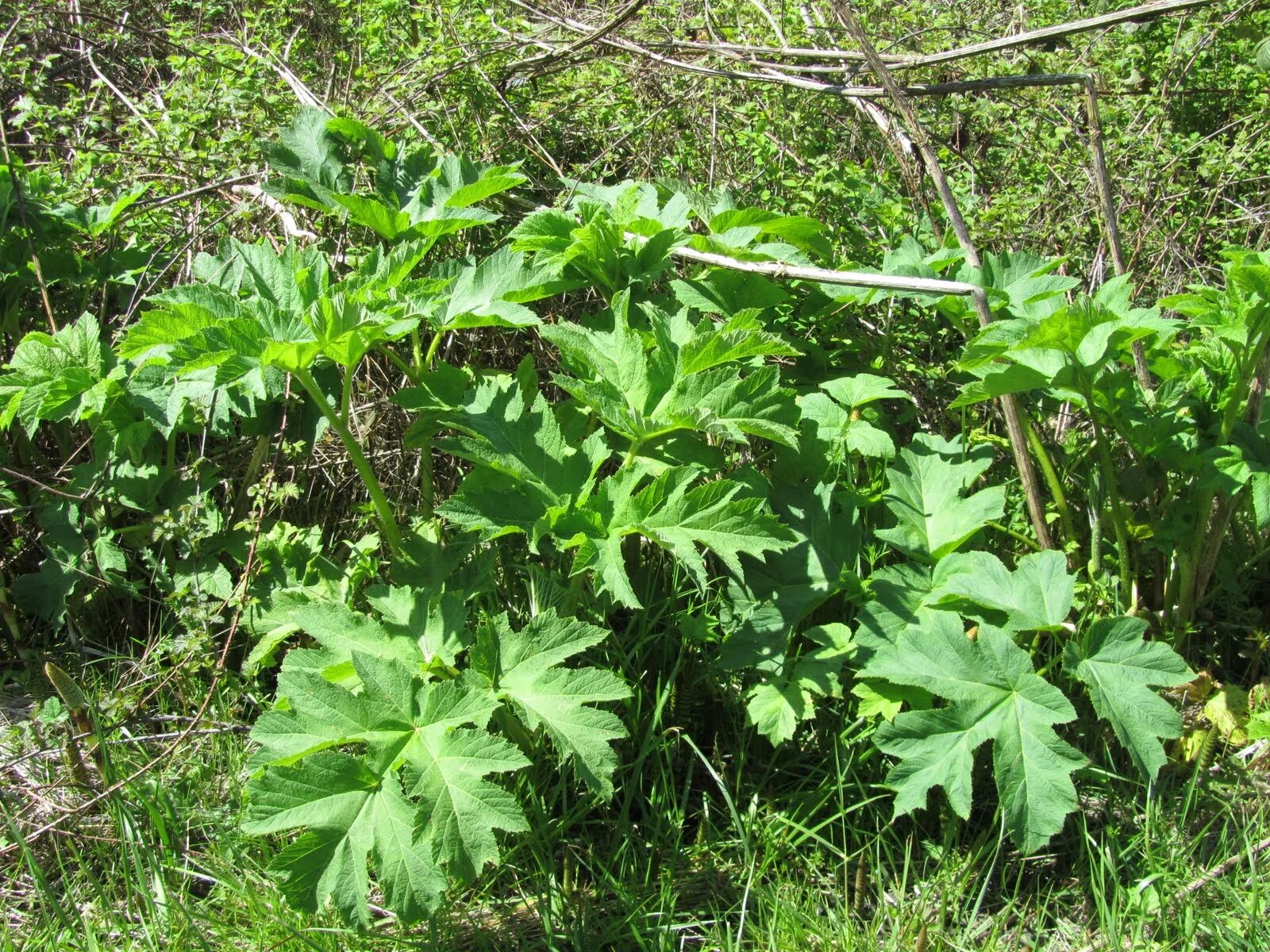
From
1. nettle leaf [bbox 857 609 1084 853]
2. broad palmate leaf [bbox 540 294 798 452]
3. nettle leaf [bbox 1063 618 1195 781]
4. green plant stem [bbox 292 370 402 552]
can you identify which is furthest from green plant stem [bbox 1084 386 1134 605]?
green plant stem [bbox 292 370 402 552]

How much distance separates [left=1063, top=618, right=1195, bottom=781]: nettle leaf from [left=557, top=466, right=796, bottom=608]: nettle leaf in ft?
2.22

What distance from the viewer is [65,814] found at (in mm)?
2385

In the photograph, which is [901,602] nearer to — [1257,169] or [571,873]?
[571,873]

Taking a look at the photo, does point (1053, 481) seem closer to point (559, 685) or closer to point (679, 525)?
point (679, 525)

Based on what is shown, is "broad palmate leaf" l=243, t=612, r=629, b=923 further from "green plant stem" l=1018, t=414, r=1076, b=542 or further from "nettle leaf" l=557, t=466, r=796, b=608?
"green plant stem" l=1018, t=414, r=1076, b=542

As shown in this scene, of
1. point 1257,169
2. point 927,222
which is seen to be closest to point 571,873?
point 927,222

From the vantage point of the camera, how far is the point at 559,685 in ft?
6.80

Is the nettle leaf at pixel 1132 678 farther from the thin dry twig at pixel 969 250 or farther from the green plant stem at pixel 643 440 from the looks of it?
the green plant stem at pixel 643 440

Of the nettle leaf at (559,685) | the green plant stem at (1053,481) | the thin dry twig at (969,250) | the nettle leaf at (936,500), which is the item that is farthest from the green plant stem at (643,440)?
the green plant stem at (1053,481)

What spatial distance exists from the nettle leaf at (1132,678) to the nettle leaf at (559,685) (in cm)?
98

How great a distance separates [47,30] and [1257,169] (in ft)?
17.3

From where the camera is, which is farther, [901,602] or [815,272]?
[815,272]

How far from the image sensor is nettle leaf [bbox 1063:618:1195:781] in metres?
2.11

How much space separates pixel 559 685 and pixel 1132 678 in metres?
1.18
